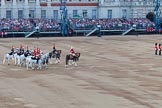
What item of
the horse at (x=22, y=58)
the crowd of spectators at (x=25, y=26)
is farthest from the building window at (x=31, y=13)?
the horse at (x=22, y=58)

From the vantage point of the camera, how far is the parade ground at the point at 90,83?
3098cm

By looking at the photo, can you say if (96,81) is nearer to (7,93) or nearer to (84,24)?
(7,93)

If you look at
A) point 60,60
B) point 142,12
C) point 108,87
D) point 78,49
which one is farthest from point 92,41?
point 108,87

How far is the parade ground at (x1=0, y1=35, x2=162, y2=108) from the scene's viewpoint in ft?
102

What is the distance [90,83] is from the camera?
37.6 m

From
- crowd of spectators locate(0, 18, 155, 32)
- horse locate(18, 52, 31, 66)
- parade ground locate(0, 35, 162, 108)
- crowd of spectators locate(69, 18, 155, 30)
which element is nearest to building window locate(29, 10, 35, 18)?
crowd of spectators locate(0, 18, 155, 32)

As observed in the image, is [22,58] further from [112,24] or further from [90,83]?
[112,24]

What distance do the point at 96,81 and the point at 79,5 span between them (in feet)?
236

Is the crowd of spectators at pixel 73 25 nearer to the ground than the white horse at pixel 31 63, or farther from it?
farther from it

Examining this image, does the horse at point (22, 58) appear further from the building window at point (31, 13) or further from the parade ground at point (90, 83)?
the building window at point (31, 13)

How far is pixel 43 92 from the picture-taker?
3388cm

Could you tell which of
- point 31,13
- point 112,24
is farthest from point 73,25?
point 31,13

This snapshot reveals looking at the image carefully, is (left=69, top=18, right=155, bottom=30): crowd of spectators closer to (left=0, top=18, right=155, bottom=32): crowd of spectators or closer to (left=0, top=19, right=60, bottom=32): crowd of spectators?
(left=0, top=18, right=155, bottom=32): crowd of spectators

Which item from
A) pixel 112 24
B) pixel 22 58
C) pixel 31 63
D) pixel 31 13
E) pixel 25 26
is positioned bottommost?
pixel 31 63
